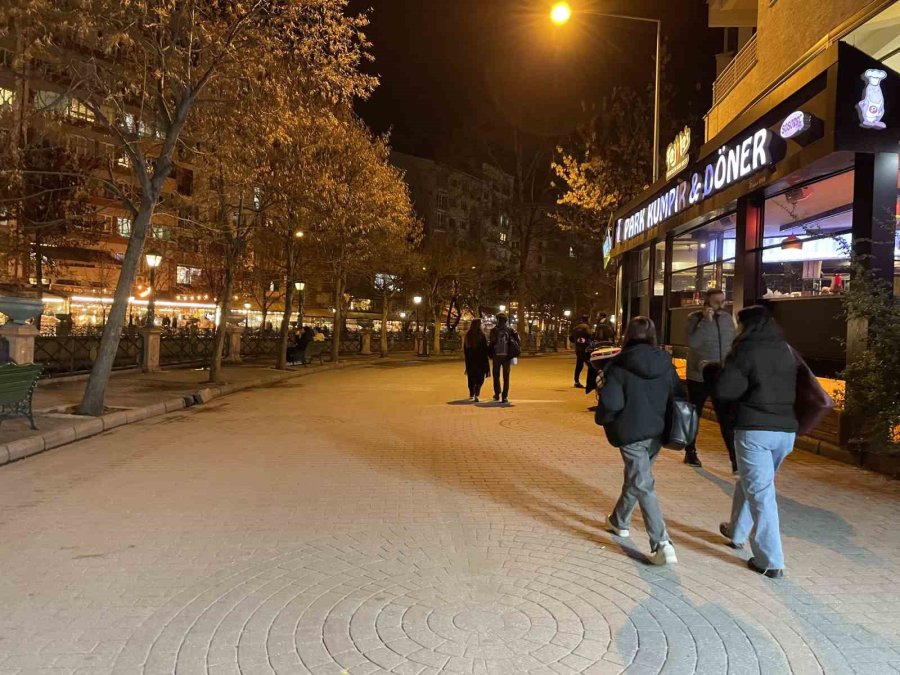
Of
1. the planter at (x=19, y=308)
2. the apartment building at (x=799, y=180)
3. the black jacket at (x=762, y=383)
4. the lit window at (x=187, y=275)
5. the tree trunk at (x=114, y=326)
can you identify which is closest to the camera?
the black jacket at (x=762, y=383)

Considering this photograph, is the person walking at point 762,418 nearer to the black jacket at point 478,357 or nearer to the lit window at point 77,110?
the black jacket at point 478,357

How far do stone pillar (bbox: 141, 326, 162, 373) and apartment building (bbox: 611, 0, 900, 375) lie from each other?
1482 cm

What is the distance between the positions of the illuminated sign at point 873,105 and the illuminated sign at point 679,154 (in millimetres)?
5409

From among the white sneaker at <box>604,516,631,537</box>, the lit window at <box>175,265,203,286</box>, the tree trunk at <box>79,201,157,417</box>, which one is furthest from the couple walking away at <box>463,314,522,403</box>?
the lit window at <box>175,265,203,286</box>

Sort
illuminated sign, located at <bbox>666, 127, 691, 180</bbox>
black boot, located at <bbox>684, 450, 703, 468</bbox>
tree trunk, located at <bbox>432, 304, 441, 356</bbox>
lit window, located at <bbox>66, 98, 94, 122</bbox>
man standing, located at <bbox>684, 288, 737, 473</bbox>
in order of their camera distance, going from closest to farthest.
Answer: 1. man standing, located at <bbox>684, 288, 737, 473</bbox>
2. black boot, located at <bbox>684, 450, 703, 468</bbox>
3. lit window, located at <bbox>66, 98, 94, 122</bbox>
4. illuminated sign, located at <bbox>666, 127, 691, 180</bbox>
5. tree trunk, located at <bbox>432, 304, 441, 356</bbox>

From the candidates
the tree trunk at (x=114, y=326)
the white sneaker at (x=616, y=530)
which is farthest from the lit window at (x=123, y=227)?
the white sneaker at (x=616, y=530)

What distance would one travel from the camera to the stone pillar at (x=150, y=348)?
2029 cm

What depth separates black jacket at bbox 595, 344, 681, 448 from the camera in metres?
4.59

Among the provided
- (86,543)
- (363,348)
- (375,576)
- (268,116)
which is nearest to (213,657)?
(375,576)

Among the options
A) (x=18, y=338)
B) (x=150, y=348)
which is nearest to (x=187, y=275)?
(x=150, y=348)

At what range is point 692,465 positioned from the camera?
8047 millimetres

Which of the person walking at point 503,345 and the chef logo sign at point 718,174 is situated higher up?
the chef logo sign at point 718,174

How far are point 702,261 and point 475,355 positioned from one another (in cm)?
560

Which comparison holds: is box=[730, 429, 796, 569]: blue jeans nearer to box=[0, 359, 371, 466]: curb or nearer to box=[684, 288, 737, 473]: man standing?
box=[684, 288, 737, 473]: man standing
